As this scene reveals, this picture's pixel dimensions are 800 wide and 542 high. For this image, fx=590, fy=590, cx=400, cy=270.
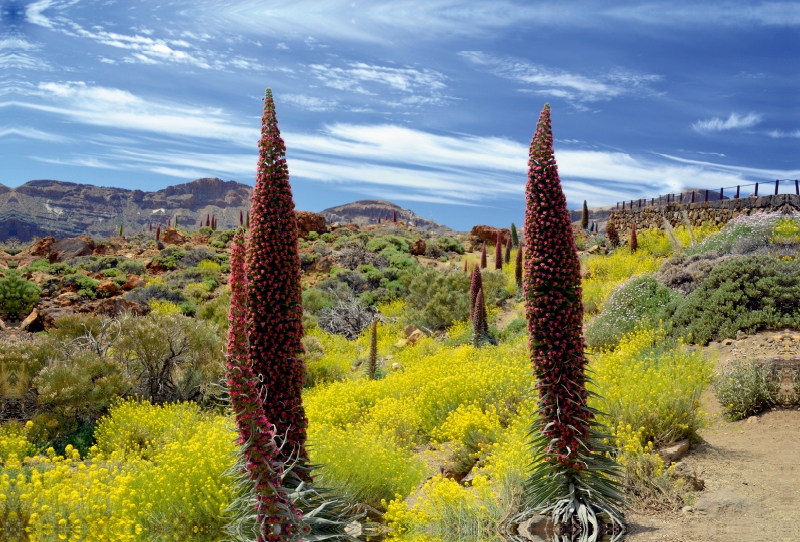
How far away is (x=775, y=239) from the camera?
57.7ft

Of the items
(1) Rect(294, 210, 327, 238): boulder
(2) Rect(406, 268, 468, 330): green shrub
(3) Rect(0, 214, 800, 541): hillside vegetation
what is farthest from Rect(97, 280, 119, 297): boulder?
(1) Rect(294, 210, 327, 238): boulder

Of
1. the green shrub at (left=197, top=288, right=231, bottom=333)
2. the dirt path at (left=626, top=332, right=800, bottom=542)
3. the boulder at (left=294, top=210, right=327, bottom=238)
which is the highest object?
the boulder at (left=294, top=210, right=327, bottom=238)

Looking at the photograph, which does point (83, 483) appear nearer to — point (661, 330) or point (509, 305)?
point (661, 330)

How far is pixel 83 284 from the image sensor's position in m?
26.8

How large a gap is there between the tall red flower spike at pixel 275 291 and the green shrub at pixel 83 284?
24.1 metres

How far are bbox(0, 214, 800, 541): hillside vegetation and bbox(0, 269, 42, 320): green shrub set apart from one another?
7 cm

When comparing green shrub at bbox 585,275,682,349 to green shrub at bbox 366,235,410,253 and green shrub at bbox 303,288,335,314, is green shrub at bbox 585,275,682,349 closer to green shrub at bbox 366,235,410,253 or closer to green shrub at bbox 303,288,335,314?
green shrub at bbox 303,288,335,314

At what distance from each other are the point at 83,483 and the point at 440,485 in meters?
3.90

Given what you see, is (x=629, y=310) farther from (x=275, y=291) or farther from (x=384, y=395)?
(x=275, y=291)

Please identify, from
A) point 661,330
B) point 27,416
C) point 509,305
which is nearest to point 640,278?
point 661,330

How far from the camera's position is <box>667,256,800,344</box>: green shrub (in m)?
11.9

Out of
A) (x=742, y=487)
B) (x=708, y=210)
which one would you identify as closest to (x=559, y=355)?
(x=742, y=487)

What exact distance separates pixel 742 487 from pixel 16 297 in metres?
24.8

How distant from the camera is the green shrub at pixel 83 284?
84.6 feet
